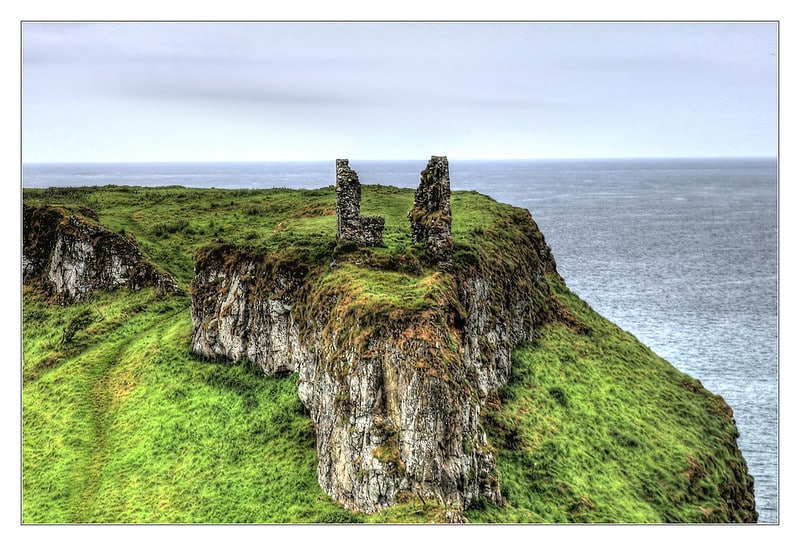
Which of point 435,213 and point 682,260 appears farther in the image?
point 682,260

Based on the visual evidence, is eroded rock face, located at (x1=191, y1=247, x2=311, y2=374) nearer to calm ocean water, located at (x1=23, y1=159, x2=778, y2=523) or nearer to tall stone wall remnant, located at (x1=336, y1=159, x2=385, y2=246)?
tall stone wall remnant, located at (x1=336, y1=159, x2=385, y2=246)

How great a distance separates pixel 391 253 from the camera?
40031 millimetres

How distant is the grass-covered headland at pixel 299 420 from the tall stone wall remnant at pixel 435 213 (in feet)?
2.74

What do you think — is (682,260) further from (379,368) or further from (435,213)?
(379,368)

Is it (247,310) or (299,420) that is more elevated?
(247,310)

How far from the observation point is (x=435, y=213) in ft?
134

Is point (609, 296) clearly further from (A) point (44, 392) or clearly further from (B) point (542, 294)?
(A) point (44, 392)

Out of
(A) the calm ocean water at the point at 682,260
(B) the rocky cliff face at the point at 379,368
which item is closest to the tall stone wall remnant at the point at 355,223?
(B) the rocky cliff face at the point at 379,368

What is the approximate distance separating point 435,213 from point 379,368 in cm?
1015

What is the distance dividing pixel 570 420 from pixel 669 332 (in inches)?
1230

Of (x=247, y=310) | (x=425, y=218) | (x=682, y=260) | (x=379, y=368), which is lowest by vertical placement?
(x=379, y=368)

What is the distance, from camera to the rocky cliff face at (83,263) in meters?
56.2

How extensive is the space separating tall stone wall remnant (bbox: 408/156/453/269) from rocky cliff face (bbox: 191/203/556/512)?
1464mm

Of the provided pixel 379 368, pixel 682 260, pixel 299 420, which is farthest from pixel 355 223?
pixel 682 260
